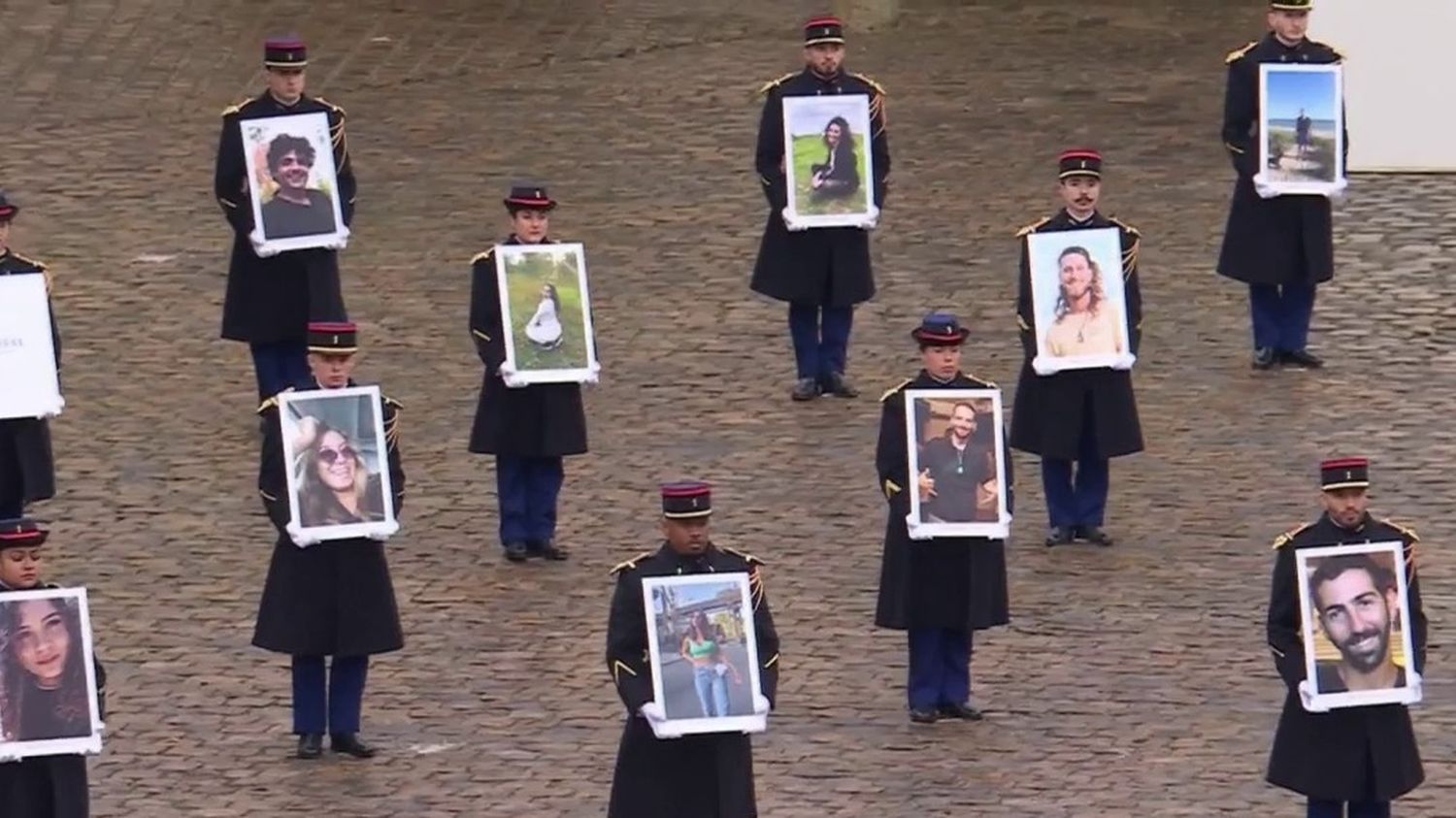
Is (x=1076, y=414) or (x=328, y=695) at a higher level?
(x=1076, y=414)

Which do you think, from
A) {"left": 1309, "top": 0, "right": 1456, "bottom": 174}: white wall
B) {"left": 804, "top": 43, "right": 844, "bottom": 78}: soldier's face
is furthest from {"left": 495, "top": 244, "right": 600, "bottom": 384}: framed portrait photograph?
{"left": 1309, "top": 0, "right": 1456, "bottom": 174}: white wall

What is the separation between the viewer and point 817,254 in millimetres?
19516

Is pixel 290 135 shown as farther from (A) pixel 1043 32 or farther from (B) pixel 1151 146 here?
(A) pixel 1043 32

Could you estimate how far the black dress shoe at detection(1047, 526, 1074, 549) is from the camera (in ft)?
57.4

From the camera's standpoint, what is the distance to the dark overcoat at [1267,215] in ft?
64.5

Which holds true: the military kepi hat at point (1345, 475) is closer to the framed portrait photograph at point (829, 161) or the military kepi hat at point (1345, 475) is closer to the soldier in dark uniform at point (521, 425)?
the soldier in dark uniform at point (521, 425)

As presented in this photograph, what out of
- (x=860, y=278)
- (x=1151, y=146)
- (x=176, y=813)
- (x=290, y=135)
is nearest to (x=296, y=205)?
(x=290, y=135)

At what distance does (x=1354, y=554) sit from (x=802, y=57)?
13982 mm

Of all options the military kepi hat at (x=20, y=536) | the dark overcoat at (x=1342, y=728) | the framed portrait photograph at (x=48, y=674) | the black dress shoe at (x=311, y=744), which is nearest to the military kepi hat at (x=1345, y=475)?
the dark overcoat at (x=1342, y=728)

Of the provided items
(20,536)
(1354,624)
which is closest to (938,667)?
(1354,624)

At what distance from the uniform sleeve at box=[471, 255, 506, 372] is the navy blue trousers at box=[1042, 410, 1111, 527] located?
8.40 ft

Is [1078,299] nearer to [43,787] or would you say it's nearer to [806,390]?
[806,390]

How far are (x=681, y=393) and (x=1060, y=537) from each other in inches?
113

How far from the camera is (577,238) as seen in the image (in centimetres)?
2244
